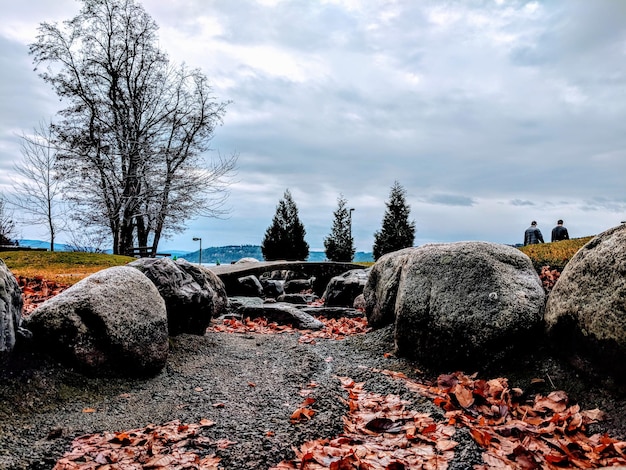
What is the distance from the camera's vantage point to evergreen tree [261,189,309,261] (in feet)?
114

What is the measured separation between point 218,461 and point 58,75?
24.7 m


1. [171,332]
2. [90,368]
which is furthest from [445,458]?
[171,332]

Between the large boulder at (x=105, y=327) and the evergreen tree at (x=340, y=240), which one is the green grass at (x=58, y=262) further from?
the evergreen tree at (x=340, y=240)

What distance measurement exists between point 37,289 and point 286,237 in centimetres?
2629

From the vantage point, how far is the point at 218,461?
3.28 metres

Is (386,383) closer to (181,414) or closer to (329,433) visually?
(329,433)

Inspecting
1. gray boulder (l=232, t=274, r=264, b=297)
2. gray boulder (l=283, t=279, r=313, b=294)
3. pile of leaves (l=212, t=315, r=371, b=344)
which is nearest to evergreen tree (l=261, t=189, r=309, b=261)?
gray boulder (l=283, t=279, r=313, b=294)

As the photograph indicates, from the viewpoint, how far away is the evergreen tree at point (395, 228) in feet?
108

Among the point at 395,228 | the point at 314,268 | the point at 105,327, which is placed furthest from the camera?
the point at 395,228

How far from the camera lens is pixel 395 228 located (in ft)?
109

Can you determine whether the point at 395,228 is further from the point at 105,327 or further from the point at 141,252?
the point at 105,327

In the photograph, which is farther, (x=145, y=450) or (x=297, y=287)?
(x=297, y=287)

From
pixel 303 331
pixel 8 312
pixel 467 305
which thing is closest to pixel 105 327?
pixel 8 312

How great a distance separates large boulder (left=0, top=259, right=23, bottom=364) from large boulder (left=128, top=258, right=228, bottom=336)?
2.04 m
